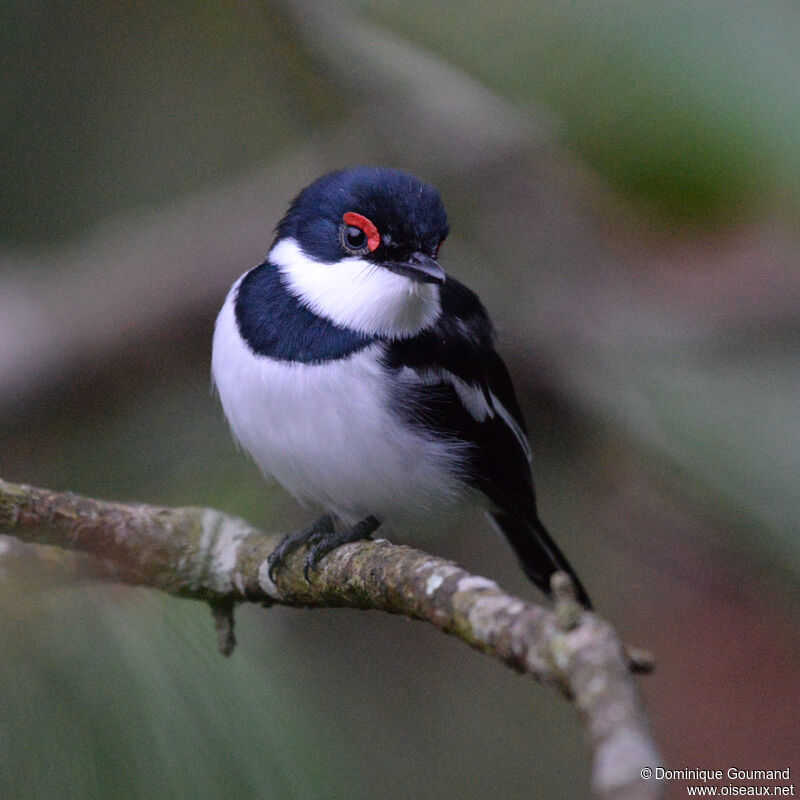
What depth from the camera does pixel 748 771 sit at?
347 centimetres

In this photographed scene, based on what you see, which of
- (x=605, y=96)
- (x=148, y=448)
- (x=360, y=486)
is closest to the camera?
(x=605, y=96)

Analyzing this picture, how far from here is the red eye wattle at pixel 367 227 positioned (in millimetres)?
2430

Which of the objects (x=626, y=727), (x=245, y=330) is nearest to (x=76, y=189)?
(x=245, y=330)

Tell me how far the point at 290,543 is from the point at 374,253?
2.39ft

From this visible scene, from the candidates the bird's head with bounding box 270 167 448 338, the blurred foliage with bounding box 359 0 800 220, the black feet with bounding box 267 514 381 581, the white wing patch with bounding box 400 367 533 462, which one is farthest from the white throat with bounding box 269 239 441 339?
the blurred foliage with bounding box 359 0 800 220

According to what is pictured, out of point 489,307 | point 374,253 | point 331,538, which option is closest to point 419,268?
point 374,253

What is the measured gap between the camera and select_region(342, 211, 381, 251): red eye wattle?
95.7 inches

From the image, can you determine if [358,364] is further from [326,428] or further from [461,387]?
[461,387]

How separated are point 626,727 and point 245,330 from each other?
6.03 feet

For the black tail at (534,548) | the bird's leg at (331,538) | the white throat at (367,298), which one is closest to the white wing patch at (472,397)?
the white throat at (367,298)

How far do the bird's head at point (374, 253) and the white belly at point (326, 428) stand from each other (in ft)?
0.37

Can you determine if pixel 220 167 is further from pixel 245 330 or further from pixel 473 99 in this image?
pixel 245 330

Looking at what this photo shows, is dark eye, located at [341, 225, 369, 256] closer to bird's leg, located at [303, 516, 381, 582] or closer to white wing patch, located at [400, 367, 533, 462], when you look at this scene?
white wing patch, located at [400, 367, 533, 462]

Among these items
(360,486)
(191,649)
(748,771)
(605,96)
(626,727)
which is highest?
(605,96)
